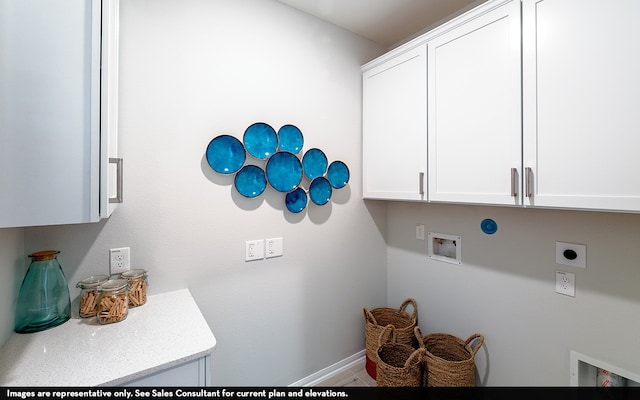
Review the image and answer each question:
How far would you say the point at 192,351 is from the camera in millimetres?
911

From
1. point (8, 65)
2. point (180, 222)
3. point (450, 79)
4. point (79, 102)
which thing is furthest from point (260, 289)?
point (450, 79)

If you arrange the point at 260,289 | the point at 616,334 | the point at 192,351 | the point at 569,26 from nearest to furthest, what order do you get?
the point at 192,351
the point at 569,26
the point at 616,334
the point at 260,289

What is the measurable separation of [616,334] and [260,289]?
1.82m

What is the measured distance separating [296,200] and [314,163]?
0.29 meters

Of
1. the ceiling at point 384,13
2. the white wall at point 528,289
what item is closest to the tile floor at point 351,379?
the white wall at point 528,289

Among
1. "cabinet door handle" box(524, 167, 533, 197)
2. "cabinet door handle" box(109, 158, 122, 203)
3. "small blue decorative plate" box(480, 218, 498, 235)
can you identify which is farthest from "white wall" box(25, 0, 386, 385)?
"cabinet door handle" box(524, 167, 533, 197)

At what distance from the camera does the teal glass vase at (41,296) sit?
104cm

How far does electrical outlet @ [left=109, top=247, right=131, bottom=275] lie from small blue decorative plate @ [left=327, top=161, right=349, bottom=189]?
1275 mm

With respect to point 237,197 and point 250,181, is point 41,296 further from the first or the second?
point 250,181

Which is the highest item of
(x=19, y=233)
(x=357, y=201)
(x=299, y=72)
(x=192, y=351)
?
(x=299, y=72)

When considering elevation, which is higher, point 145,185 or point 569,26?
point 569,26

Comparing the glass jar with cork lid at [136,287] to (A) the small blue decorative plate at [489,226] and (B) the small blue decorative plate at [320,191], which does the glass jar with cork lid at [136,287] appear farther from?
(A) the small blue decorative plate at [489,226]

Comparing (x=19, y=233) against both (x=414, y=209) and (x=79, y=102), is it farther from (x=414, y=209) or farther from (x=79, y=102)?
(x=414, y=209)

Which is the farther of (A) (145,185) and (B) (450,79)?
(B) (450,79)
